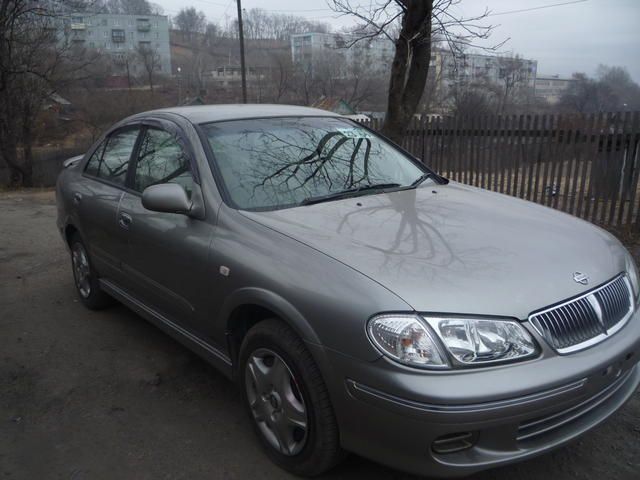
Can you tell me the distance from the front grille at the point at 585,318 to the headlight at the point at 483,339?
0.10m

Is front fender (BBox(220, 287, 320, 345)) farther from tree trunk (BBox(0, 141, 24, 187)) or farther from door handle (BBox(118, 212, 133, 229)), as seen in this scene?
tree trunk (BBox(0, 141, 24, 187))

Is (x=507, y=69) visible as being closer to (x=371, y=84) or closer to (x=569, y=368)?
(x=371, y=84)

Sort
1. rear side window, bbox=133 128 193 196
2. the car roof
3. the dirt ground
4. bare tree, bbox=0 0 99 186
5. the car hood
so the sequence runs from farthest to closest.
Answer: bare tree, bbox=0 0 99 186
the car roof
rear side window, bbox=133 128 193 196
the dirt ground
the car hood

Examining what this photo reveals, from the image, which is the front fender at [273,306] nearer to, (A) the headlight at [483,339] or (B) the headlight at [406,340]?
(B) the headlight at [406,340]

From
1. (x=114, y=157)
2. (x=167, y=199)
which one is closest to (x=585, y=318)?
(x=167, y=199)

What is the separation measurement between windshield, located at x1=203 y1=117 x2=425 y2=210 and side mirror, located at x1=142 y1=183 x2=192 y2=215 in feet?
0.82

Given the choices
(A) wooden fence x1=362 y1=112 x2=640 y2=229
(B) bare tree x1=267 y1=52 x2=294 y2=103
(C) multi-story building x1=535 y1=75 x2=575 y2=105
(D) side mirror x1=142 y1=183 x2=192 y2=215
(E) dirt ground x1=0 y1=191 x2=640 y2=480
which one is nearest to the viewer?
(E) dirt ground x1=0 y1=191 x2=640 y2=480

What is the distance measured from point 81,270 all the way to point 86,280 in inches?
4.5

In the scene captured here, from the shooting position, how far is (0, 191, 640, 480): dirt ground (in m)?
2.60

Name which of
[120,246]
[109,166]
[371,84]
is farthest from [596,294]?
[371,84]

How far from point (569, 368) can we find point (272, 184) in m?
1.76

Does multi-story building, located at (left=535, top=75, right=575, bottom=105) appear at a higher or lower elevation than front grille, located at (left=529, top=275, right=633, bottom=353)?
higher

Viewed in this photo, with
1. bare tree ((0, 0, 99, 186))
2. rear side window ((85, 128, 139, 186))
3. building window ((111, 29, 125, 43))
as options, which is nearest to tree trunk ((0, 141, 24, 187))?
bare tree ((0, 0, 99, 186))

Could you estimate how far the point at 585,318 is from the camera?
2234 mm
